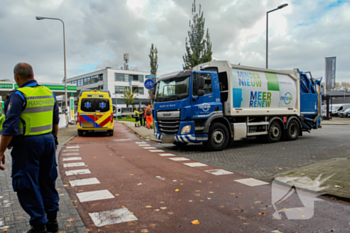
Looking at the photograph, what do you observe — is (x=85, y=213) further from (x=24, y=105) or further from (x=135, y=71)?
(x=135, y=71)

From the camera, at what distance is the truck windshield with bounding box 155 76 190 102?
9541 millimetres

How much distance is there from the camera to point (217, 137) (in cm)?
1001

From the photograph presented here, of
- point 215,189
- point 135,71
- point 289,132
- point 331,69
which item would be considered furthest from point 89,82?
point 215,189

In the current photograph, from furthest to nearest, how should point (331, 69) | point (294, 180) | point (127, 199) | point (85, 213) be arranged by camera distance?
point (331, 69), point (294, 180), point (127, 199), point (85, 213)

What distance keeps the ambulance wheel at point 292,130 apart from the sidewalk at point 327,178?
615cm

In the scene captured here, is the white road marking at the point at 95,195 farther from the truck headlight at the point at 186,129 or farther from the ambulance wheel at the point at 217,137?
the ambulance wheel at the point at 217,137

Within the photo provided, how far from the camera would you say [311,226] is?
340 cm

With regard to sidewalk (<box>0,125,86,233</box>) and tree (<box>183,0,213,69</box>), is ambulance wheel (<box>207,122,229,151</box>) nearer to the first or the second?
sidewalk (<box>0,125,86,233</box>)

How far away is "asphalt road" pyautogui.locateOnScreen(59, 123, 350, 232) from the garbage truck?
315 cm

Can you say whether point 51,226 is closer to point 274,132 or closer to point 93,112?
point 274,132

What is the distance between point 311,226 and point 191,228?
150 cm

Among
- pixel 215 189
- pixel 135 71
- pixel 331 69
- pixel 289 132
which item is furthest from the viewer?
pixel 135 71
